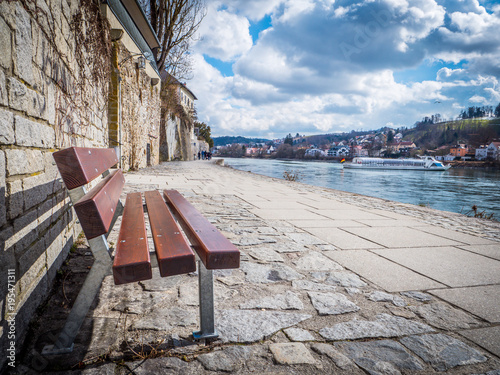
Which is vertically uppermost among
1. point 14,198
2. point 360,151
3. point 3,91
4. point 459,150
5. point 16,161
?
point 360,151

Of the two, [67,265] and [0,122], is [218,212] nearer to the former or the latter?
[67,265]

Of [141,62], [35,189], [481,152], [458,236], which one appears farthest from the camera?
[481,152]

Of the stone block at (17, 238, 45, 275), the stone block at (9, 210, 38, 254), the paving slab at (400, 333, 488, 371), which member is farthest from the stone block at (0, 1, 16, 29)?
the paving slab at (400, 333, 488, 371)

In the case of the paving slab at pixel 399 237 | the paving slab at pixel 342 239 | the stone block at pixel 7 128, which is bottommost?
the paving slab at pixel 399 237

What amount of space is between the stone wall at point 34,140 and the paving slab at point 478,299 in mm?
2332

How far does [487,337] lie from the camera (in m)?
1.52

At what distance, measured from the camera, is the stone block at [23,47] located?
57.3 inches

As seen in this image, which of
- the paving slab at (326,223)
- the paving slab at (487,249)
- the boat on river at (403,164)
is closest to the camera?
the paving slab at (487,249)

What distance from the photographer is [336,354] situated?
1358 millimetres

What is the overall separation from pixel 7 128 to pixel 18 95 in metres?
0.25

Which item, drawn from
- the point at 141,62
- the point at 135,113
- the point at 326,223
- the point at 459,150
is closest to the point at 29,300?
the point at 326,223

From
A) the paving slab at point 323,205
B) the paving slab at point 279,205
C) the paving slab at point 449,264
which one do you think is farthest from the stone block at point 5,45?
the paving slab at point 323,205

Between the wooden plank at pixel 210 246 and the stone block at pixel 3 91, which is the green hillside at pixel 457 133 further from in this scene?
the stone block at pixel 3 91

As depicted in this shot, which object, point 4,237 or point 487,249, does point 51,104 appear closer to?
point 4,237
